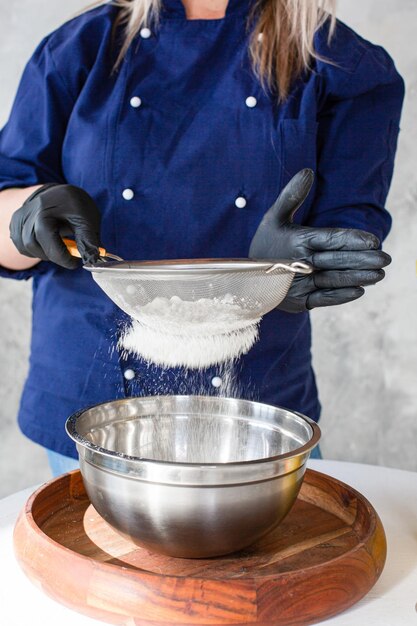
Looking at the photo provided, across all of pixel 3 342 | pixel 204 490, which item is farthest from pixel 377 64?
pixel 3 342

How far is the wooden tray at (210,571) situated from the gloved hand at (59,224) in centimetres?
40

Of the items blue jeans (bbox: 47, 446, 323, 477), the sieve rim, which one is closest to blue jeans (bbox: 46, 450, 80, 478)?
A: blue jeans (bbox: 47, 446, 323, 477)

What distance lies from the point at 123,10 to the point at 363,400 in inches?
64.0

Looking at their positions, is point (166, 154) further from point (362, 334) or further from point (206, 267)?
point (362, 334)

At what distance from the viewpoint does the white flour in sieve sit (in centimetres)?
118

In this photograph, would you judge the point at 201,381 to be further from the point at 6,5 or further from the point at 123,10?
the point at 6,5

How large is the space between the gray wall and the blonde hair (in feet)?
3.45

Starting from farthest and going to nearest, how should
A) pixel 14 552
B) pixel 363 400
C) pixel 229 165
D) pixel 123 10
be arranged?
pixel 363 400, pixel 123 10, pixel 229 165, pixel 14 552

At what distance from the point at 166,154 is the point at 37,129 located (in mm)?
286

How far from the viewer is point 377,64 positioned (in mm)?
1583

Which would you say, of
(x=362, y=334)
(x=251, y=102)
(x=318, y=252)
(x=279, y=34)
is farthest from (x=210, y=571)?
(x=362, y=334)

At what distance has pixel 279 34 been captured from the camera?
1550 millimetres

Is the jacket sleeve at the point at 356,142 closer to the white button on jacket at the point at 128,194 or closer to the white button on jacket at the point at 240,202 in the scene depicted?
the white button on jacket at the point at 240,202

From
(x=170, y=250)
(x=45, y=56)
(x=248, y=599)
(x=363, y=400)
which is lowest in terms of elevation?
(x=363, y=400)
